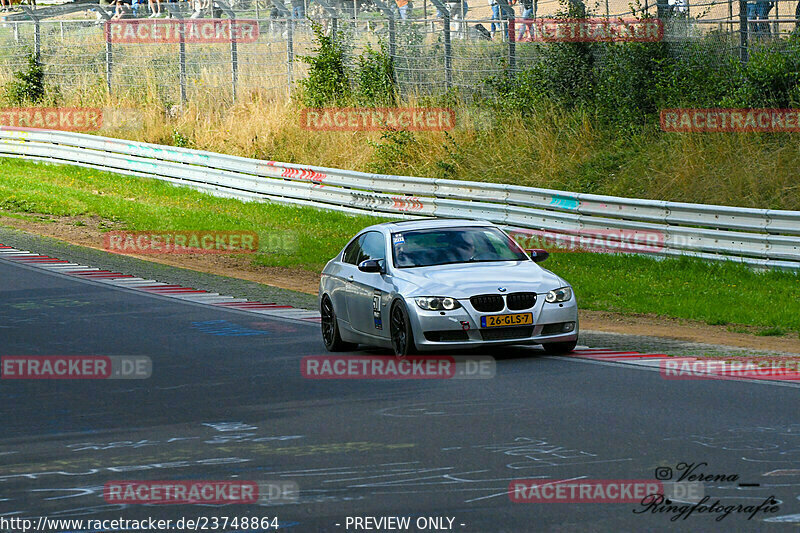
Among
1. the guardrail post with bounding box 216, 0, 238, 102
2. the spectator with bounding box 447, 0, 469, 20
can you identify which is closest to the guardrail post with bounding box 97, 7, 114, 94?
the guardrail post with bounding box 216, 0, 238, 102

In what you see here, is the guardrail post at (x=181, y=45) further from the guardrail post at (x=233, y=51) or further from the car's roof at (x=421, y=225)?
the car's roof at (x=421, y=225)

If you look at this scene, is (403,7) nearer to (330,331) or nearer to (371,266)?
(330,331)

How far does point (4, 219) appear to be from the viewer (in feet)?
95.7

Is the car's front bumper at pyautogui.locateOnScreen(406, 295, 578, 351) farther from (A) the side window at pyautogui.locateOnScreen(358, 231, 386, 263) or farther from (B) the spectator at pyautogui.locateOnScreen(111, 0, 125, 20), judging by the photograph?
(B) the spectator at pyautogui.locateOnScreen(111, 0, 125, 20)

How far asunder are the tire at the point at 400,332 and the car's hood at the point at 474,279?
0.23 meters

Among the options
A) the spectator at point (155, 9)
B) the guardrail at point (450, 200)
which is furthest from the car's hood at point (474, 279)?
the spectator at point (155, 9)

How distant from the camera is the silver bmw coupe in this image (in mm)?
12531

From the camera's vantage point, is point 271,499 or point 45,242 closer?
point 271,499

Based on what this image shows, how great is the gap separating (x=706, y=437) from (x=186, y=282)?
44.2 ft

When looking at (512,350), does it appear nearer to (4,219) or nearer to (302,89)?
(4,219)

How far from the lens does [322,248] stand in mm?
24312

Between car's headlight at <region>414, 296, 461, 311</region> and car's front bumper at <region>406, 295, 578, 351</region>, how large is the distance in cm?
4

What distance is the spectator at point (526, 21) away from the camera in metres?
28.5

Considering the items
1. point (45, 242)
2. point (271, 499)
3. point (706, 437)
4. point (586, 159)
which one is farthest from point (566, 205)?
point (271, 499)
